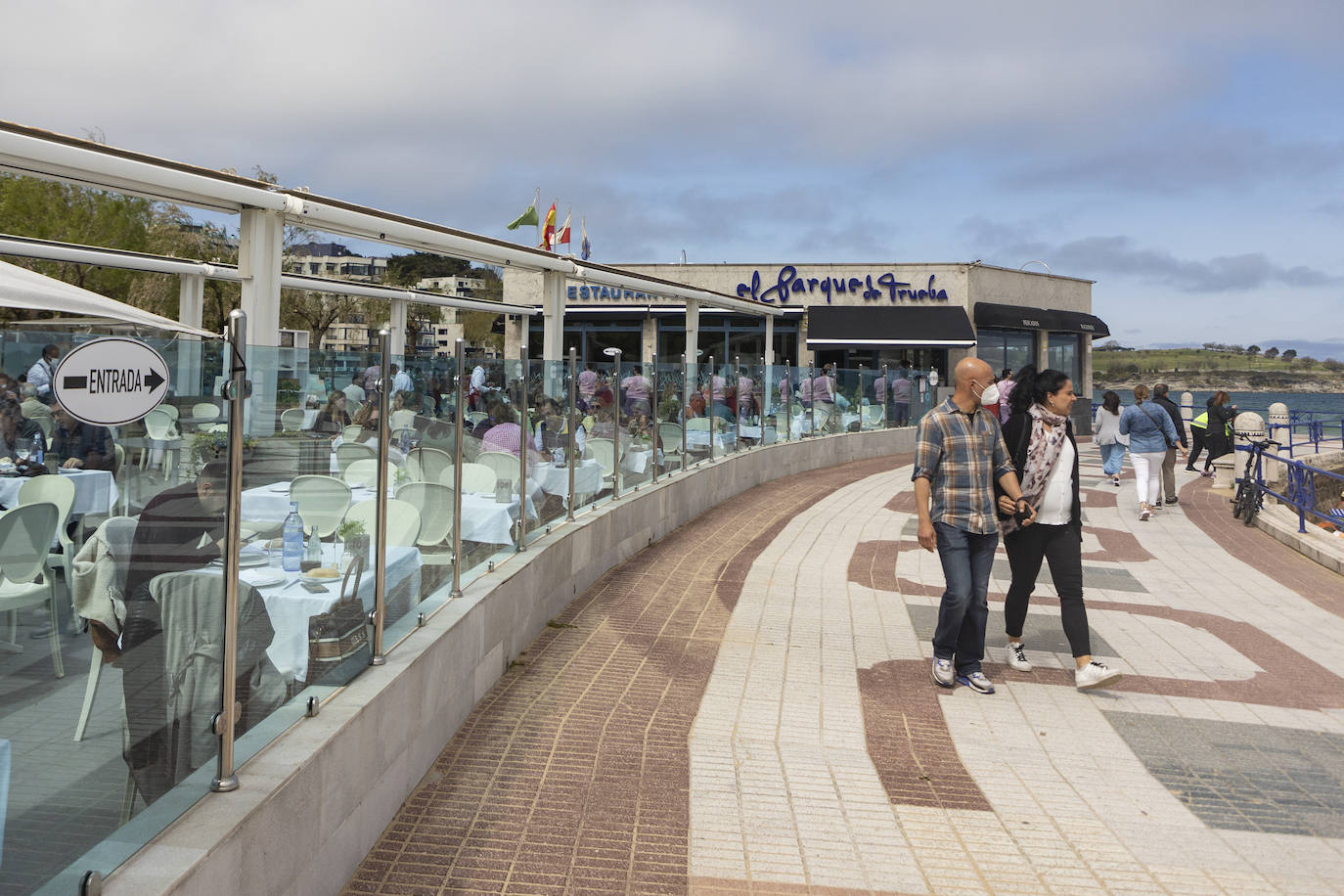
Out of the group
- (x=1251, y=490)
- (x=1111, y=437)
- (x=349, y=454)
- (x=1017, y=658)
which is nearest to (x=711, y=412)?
(x=1111, y=437)

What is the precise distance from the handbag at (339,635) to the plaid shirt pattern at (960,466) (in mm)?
3246

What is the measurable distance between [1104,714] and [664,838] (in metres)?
3.00

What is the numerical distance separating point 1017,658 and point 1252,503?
9.09 m

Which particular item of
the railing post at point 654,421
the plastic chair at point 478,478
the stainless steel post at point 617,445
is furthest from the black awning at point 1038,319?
the plastic chair at point 478,478

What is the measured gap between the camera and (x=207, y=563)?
3.00 metres

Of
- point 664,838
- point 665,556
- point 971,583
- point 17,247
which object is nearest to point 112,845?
point 664,838

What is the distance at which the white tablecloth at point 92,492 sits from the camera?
261 centimetres

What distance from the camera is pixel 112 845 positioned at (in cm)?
261

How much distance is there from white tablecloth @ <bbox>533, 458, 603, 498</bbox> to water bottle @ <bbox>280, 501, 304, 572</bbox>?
3338 mm

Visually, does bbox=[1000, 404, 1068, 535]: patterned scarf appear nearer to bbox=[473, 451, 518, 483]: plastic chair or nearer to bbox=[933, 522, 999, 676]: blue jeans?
bbox=[933, 522, 999, 676]: blue jeans

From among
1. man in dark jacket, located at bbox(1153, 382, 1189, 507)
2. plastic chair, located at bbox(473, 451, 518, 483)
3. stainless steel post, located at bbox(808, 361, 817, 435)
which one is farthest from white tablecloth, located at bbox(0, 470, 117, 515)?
stainless steel post, located at bbox(808, 361, 817, 435)

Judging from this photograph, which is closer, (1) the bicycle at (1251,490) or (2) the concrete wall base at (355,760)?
(2) the concrete wall base at (355,760)

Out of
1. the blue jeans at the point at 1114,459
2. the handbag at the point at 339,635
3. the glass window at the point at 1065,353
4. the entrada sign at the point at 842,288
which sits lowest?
the handbag at the point at 339,635

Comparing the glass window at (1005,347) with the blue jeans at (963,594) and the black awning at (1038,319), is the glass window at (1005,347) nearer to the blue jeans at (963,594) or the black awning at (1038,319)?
the black awning at (1038,319)
